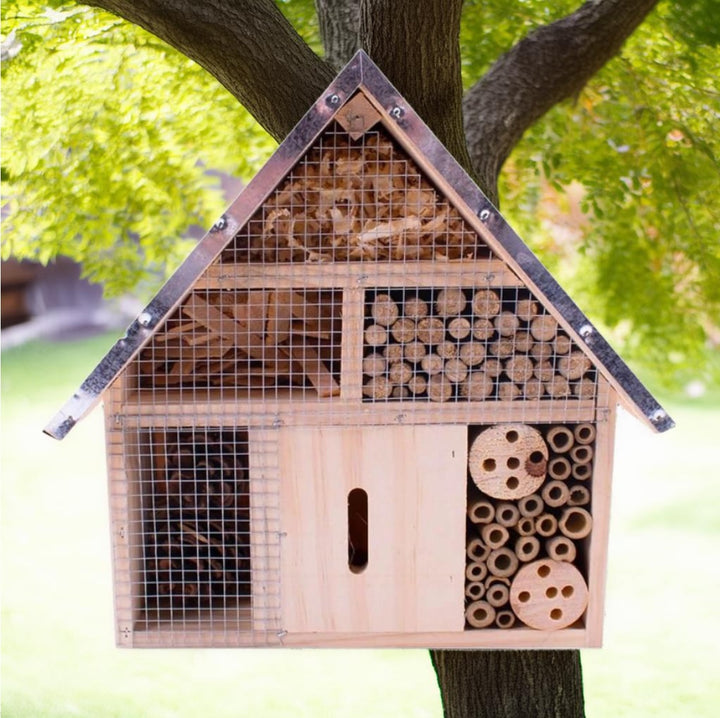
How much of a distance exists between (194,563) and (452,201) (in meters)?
1.07

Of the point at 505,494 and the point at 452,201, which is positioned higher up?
the point at 452,201

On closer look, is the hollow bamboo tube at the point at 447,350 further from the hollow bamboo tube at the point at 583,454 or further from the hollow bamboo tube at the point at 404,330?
the hollow bamboo tube at the point at 583,454

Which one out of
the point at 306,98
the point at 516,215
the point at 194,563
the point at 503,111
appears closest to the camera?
the point at 194,563

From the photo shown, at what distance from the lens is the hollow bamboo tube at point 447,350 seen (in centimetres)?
212

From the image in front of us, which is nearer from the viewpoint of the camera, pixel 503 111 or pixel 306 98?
pixel 306 98

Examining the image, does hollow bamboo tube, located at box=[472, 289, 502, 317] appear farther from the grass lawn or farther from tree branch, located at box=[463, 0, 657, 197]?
the grass lawn

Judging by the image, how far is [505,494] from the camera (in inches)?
85.5

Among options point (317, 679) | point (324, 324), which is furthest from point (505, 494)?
point (317, 679)

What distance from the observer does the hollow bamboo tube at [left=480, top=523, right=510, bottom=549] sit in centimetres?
222

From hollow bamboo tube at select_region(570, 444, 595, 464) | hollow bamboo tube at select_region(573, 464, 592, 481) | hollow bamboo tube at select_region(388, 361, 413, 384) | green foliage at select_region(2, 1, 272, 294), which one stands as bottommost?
hollow bamboo tube at select_region(573, 464, 592, 481)

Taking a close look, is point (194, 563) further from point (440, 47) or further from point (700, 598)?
point (700, 598)

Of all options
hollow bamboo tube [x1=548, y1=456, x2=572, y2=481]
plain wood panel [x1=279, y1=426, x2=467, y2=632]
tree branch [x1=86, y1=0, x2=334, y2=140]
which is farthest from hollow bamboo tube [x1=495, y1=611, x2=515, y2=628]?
tree branch [x1=86, y1=0, x2=334, y2=140]

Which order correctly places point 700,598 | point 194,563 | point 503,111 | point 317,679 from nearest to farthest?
point 194,563, point 503,111, point 317,679, point 700,598

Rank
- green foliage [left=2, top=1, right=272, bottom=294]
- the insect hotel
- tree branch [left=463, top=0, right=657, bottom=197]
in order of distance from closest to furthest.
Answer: the insect hotel < tree branch [left=463, top=0, right=657, bottom=197] < green foliage [left=2, top=1, right=272, bottom=294]
